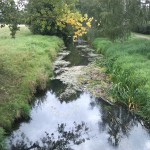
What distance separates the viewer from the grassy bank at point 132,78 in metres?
14.9

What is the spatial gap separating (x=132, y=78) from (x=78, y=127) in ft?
17.8

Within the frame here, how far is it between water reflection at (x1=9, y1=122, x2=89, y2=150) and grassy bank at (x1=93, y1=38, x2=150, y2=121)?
3.21 metres

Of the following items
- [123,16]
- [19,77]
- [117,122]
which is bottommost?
[117,122]

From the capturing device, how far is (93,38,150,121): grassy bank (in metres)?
14.9

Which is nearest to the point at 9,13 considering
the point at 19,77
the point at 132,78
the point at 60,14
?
the point at 60,14

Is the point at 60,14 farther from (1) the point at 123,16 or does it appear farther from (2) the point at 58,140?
(1) the point at 123,16

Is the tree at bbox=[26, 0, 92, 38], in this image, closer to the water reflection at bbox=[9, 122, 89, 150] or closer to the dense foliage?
the water reflection at bbox=[9, 122, 89, 150]

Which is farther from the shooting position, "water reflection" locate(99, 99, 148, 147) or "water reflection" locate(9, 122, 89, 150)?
"water reflection" locate(99, 99, 148, 147)

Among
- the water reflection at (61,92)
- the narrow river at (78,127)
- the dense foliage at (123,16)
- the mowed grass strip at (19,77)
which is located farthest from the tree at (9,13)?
the dense foliage at (123,16)

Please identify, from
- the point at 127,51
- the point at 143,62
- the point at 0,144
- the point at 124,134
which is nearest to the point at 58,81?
the point at 143,62

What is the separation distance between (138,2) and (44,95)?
49.8ft

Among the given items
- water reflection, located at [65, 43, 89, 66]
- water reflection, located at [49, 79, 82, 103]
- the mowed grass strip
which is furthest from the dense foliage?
water reflection, located at [49, 79, 82, 103]

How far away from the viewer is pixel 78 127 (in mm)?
13680

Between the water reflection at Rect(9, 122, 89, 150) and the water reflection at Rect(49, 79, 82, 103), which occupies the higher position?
the water reflection at Rect(49, 79, 82, 103)
